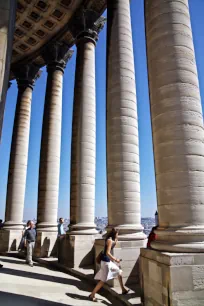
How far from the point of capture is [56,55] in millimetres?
72500

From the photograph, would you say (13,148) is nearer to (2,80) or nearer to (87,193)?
(87,193)

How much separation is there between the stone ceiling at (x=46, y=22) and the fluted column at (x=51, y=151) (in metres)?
7.57

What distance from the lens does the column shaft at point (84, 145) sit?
1886 inches

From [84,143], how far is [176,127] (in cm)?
2815

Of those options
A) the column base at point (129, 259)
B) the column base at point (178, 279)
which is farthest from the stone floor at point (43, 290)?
the column base at point (178, 279)

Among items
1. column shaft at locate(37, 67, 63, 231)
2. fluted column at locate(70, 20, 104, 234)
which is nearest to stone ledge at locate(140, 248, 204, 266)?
fluted column at locate(70, 20, 104, 234)

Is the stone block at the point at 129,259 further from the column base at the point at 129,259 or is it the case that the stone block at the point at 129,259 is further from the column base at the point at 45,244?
the column base at the point at 45,244

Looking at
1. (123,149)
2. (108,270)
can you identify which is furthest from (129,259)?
(123,149)

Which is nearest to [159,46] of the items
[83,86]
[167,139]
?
[167,139]

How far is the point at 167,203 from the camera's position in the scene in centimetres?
2353

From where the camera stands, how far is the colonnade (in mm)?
23219

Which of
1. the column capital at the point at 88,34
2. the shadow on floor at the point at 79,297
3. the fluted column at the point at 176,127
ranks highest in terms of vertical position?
the column capital at the point at 88,34

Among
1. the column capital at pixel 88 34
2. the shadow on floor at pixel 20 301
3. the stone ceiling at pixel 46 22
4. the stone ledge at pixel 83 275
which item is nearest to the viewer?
the shadow on floor at pixel 20 301

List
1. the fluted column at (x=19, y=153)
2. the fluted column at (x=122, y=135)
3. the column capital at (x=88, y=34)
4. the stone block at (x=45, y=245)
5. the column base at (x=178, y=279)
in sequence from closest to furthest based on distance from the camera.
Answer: the column base at (x=178, y=279), the fluted column at (x=122, y=135), the stone block at (x=45, y=245), the column capital at (x=88, y=34), the fluted column at (x=19, y=153)
